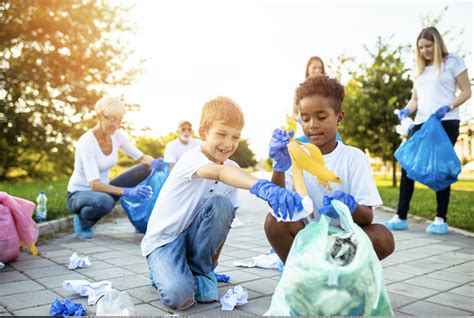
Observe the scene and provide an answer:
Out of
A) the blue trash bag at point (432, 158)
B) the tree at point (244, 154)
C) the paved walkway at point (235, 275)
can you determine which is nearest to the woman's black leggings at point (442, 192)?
the blue trash bag at point (432, 158)

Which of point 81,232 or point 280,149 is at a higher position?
point 280,149

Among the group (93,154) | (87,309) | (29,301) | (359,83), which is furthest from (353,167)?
(359,83)

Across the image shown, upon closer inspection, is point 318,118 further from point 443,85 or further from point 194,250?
point 443,85

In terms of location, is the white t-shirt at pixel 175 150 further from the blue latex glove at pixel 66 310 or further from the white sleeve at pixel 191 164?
the blue latex glove at pixel 66 310

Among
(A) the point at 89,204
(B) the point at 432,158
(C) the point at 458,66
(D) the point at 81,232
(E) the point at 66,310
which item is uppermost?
(C) the point at 458,66

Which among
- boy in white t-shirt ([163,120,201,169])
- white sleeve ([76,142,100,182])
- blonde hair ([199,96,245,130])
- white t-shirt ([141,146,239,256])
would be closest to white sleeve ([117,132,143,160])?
white sleeve ([76,142,100,182])

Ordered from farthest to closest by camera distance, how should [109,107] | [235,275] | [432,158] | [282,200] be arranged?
[432,158] → [109,107] → [235,275] → [282,200]

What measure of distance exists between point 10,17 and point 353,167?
40.9 ft

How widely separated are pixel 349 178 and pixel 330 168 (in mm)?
113

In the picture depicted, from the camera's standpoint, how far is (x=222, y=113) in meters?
2.53

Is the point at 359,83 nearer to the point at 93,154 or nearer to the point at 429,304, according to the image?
the point at 93,154

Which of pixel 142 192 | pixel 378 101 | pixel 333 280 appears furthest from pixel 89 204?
pixel 378 101

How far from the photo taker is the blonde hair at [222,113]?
8.31 ft

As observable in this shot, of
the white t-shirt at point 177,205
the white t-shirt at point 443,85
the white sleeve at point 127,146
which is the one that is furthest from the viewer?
the white sleeve at point 127,146
